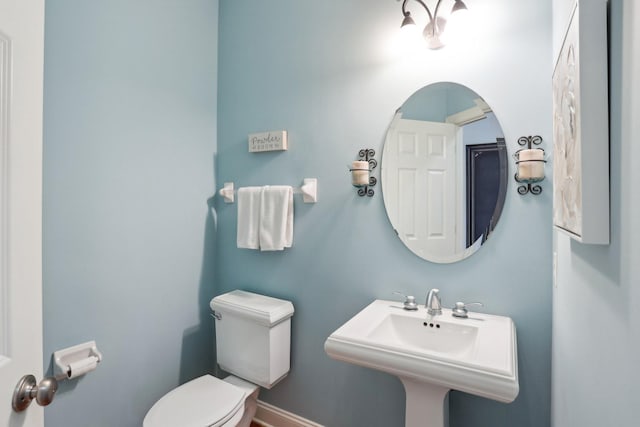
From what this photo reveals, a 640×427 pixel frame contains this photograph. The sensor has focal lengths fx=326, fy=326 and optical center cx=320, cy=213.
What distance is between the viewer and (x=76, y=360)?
4.78 feet

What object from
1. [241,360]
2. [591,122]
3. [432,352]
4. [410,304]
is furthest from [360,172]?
[241,360]

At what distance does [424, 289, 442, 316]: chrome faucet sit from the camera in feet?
4.55

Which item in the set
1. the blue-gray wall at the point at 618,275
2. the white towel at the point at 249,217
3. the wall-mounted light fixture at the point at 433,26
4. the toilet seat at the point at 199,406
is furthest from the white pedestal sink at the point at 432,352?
the wall-mounted light fixture at the point at 433,26

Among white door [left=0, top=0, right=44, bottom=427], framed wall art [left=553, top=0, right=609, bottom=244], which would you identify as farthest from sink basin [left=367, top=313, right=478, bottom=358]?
white door [left=0, top=0, right=44, bottom=427]

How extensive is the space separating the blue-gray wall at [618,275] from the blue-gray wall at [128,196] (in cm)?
180

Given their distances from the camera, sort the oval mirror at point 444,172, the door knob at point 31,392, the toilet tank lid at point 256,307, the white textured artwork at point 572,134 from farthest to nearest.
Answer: the toilet tank lid at point 256,307, the oval mirror at point 444,172, the door knob at point 31,392, the white textured artwork at point 572,134

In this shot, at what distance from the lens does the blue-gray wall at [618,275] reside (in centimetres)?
41

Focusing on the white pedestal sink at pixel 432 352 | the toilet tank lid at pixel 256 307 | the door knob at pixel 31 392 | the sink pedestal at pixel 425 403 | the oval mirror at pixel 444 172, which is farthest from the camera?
the toilet tank lid at pixel 256 307

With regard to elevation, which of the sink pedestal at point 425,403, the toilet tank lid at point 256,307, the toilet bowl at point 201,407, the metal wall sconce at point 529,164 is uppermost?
the metal wall sconce at point 529,164

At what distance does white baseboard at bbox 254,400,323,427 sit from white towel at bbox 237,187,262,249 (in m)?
0.99

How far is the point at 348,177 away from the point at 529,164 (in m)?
0.80

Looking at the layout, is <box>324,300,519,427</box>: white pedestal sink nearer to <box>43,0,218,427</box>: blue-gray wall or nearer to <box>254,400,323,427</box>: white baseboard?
<box>254,400,323,427</box>: white baseboard

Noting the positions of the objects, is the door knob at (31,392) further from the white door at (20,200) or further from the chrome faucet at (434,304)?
the chrome faucet at (434,304)

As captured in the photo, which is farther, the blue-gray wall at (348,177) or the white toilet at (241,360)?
the white toilet at (241,360)
